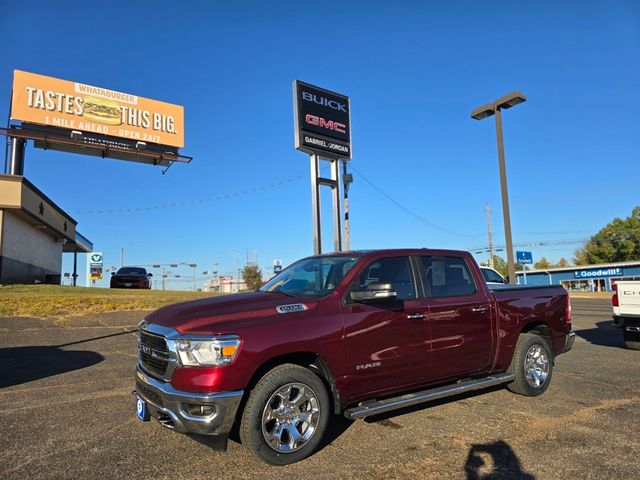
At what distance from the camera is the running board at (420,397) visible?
4.26m

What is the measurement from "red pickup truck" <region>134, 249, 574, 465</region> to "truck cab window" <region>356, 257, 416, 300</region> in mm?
13

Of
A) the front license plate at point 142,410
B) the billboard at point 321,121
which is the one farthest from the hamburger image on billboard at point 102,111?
the front license plate at point 142,410

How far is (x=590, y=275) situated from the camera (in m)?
62.6

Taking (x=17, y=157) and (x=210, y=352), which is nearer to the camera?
(x=210, y=352)

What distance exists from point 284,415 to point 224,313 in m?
1.02

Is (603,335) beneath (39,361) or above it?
beneath

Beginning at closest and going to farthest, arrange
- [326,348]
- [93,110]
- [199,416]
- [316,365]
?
[199,416]
[326,348]
[316,365]
[93,110]

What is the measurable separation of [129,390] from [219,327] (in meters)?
3.38

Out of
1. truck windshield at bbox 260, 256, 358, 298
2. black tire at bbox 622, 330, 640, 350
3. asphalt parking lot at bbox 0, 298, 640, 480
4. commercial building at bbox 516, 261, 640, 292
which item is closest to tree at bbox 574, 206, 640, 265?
commercial building at bbox 516, 261, 640, 292

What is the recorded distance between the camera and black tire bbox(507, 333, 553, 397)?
6.05 metres

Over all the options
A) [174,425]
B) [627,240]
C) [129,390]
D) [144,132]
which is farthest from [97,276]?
[627,240]

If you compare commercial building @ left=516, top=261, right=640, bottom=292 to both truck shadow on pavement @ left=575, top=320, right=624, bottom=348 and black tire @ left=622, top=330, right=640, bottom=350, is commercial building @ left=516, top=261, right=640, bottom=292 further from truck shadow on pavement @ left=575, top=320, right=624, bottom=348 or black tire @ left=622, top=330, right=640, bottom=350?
black tire @ left=622, top=330, right=640, bottom=350

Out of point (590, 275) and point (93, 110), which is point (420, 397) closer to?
point (93, 110)

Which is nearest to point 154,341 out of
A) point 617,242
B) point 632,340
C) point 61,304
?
point 632,340
